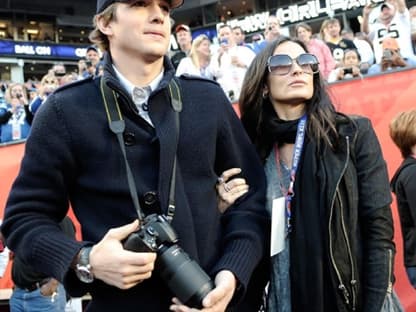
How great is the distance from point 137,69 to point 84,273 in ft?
1.94

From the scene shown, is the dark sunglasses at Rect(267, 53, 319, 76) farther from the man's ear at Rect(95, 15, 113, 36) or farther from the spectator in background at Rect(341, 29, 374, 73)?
the spectator in background at Rect(341, 29, 374, 73)

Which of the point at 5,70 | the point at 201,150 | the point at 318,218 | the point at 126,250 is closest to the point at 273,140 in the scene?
the point at 318,218

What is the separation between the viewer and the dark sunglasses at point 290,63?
212 cm

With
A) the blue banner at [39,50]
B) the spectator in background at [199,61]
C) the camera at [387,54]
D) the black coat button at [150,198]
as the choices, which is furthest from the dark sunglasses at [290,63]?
the blue banner at [39,50]

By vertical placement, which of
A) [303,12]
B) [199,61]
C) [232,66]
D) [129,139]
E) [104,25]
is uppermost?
[303,12]

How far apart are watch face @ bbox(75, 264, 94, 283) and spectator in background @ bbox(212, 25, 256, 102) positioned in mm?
4923

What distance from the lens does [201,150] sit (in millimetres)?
1565

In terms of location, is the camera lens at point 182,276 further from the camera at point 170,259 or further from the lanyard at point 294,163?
the lanyard at point 294,163

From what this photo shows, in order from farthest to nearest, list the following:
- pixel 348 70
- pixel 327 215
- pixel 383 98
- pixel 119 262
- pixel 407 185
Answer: pixel 348 70
pixel 383 98
pixel 407 185
pixel 327 215
pixel 119 262

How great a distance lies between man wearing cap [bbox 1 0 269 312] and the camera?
145 centimetres

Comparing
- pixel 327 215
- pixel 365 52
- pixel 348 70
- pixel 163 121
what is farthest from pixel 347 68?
pixel 163 121

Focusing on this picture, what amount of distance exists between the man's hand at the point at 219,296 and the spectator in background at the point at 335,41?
4.90 metres

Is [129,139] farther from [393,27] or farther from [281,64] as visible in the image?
[393,27]

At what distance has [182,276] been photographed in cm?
134
